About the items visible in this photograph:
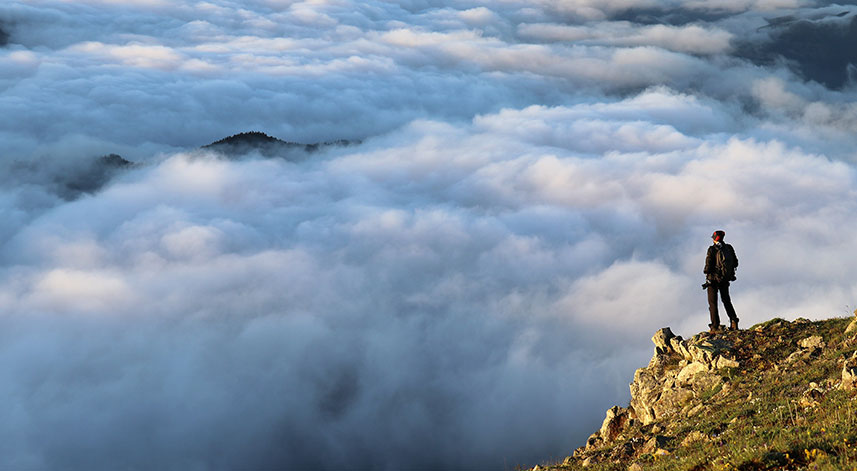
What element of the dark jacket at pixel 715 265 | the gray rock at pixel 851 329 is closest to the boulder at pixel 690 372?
the dark jacket at pixel 715 265

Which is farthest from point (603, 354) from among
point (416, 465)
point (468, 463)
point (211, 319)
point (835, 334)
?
point (835, 334)

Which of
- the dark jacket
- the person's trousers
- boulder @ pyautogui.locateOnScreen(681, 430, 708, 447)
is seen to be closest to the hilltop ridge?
boulder @ pyautogui.locateOnScreen(681, 430, 708, 447)

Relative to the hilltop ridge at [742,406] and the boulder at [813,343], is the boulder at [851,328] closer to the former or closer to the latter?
the hilltop ridge at [742,406]

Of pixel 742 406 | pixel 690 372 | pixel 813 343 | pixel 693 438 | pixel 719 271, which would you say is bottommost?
pixel 693 438

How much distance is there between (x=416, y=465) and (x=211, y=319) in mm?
74563

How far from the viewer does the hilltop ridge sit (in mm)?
9133

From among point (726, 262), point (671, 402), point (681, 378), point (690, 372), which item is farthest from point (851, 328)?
point (671, 402)

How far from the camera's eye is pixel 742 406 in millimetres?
13648

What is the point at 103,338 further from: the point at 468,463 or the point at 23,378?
the point at 468,463

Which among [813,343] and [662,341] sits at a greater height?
[662,341]

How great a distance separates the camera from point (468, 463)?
17638 centimetres

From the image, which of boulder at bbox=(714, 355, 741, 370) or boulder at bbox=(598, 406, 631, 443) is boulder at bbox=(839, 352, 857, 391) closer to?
boulder at bbox=(714, 355, 741, 370)

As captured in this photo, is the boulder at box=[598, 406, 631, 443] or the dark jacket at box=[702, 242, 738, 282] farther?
the dark jacket at box=[702, 242, 738, 282]

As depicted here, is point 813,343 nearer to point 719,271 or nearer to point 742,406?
point 719,271
